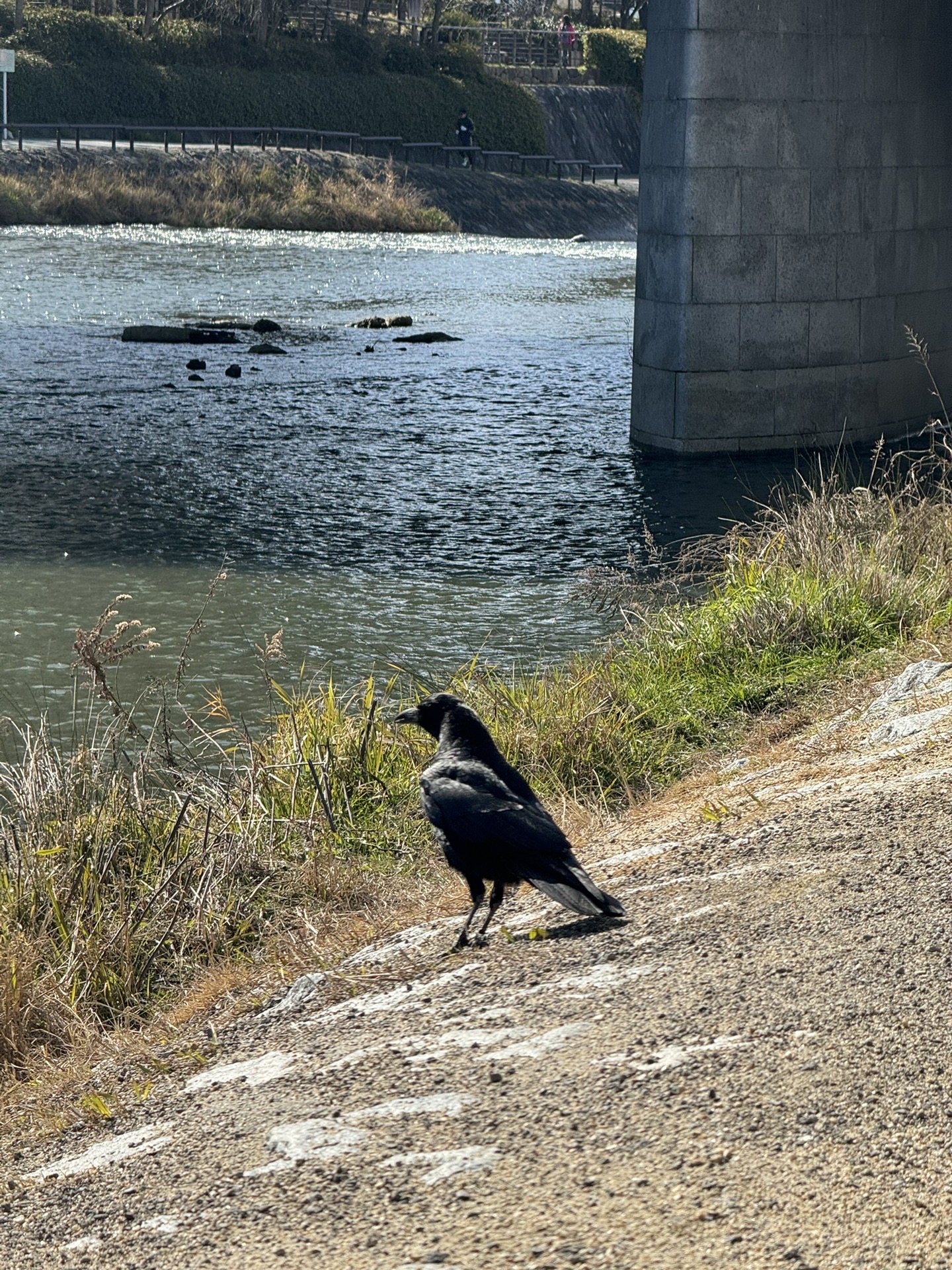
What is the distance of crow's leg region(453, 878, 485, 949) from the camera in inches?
182

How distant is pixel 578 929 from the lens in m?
4.59

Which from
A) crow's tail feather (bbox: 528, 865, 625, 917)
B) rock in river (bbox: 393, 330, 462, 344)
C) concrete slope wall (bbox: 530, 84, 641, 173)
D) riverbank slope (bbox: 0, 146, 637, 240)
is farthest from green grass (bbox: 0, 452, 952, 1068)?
concrete slope wall (bbox: 530, 84, 641, 173)

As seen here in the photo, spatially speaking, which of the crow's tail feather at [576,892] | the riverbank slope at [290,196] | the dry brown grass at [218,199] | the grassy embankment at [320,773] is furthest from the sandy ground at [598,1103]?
the riverbank slope at [290,196]

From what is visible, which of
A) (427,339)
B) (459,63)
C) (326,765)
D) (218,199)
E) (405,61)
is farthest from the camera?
→ (459,63)

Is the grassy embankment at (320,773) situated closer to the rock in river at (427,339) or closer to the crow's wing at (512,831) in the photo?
the crow's wing at (512,831)

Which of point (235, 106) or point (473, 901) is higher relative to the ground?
point (235, 106)

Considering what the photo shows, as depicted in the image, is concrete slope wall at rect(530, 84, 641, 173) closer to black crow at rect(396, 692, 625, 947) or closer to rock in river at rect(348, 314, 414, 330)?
rock in river at rect(348, 314, 414, 330)

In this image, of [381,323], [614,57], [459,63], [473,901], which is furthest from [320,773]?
[614,57]

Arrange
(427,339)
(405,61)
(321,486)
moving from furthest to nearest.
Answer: (405,61) → (427,339) → (321,486)

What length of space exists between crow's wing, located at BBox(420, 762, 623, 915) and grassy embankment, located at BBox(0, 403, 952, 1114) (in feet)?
3.15

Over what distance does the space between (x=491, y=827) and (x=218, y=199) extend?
44245 millimetres

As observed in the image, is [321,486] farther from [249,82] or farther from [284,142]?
[249,82]

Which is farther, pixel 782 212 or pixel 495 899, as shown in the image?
pixel 782 212

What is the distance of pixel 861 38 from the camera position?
50.9ft
